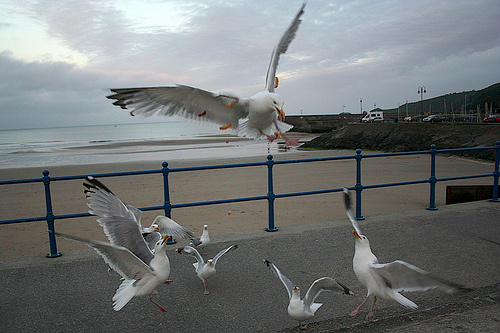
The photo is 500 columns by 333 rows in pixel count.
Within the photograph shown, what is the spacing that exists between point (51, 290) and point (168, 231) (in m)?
1.36

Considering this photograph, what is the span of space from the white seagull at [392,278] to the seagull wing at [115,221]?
5.81ft

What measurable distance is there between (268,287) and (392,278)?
50.0 inches

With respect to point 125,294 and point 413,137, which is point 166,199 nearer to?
point 125,294

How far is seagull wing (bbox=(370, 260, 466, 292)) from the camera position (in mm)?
2467

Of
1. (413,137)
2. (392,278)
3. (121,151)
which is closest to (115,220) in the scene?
(392,278)

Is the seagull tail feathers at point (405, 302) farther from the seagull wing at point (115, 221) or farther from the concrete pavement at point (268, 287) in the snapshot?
the seagull wing at point (115, 221)

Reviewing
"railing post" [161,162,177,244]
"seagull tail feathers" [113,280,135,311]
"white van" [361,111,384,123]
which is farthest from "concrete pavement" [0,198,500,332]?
"white van" [361,111,384,123]

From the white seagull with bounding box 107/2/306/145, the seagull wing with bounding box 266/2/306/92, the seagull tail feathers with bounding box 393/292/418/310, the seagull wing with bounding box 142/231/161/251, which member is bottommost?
the seagull tail feathers with bounding box 393/292/418/310

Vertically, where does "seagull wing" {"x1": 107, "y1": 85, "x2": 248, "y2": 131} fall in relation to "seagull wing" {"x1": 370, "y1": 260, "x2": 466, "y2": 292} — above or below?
above

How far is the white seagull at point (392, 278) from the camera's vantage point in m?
2.51

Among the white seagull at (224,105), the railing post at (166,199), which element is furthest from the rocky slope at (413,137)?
the railing post at (166,199)

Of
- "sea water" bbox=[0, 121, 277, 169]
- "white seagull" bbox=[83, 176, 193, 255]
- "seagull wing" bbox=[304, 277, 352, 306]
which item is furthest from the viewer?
"sea water" bbox=[0, 121, 277, 169]

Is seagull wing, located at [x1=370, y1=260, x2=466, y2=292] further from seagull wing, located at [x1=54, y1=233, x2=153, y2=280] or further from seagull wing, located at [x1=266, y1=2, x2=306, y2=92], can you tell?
seagull wing, located at [x1=266, y1=2, x2=306, y2=92]

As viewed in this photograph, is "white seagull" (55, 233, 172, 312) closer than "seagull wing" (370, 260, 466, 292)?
No
